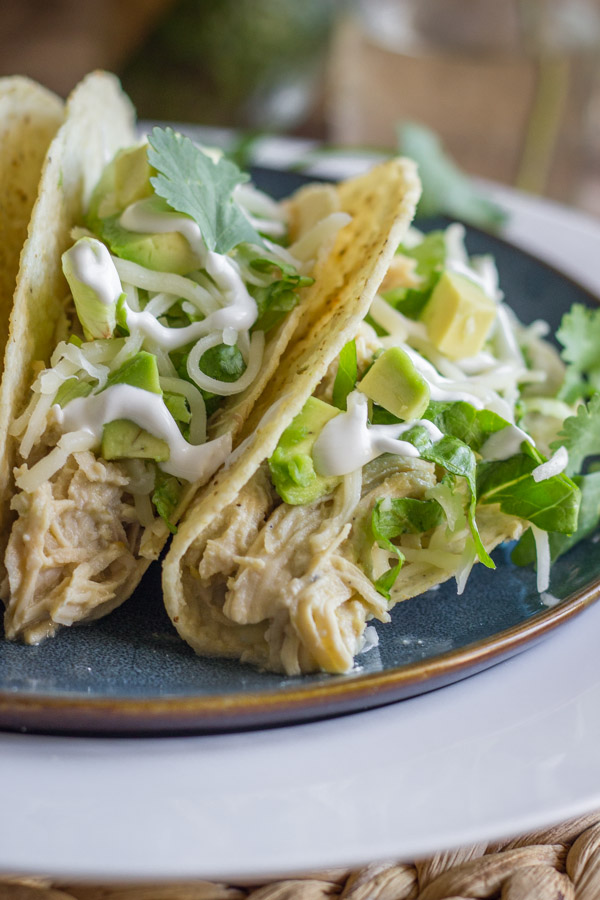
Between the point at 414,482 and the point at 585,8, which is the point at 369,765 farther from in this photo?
the point at 585,8

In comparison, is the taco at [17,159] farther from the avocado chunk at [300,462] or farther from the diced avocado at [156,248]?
the avocado chunk at [300,462]

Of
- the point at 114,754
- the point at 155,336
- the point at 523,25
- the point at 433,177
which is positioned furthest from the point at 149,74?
the point at 114,754

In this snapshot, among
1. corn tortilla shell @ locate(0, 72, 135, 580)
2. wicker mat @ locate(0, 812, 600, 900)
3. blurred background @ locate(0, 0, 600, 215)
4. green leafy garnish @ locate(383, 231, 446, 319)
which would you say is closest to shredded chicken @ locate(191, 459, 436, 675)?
wicker mat @ locate(0, 812, 600, 900)

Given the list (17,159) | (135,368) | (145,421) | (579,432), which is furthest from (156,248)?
(579,432)

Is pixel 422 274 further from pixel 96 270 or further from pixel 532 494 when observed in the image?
pixel 96 270

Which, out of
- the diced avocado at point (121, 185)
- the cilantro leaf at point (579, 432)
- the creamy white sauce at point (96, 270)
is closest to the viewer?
the creamy white sauce at point (96, 270)

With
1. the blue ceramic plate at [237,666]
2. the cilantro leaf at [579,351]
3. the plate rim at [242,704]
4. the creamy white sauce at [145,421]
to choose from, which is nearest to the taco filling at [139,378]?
the creamy white sauce at [145,421]

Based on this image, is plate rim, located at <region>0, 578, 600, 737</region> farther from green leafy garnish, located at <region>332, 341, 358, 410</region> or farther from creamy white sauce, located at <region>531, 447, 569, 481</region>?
green leafy garnish, located at <region>332, 341, 358, 410</region>
